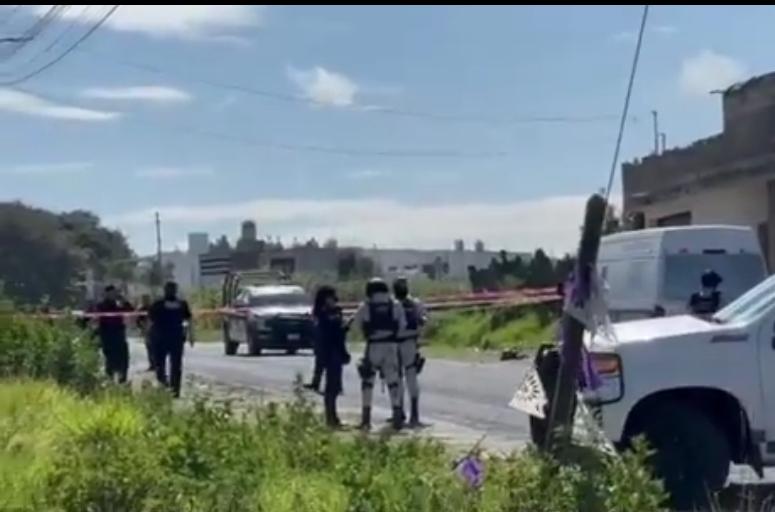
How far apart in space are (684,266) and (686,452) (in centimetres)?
1163

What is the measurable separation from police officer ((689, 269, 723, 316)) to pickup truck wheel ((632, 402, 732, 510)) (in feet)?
20.4

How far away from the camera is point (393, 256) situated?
114562 millimetres

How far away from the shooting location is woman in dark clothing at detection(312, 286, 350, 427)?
2042 cm

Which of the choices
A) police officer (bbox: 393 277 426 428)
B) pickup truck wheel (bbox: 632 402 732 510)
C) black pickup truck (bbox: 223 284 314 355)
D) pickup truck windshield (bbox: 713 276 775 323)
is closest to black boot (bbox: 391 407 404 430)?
police officer (bbox: 393 277 426 428)

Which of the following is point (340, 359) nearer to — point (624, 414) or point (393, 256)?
point (624, 414)

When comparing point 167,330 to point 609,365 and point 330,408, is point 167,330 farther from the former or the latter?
point 609,365

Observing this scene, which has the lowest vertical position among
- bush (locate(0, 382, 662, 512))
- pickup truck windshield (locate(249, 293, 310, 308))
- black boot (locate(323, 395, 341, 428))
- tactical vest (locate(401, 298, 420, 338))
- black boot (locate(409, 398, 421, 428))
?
black boot (locate(409, 398, 421, 428))

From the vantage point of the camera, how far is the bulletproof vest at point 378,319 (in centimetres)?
1920

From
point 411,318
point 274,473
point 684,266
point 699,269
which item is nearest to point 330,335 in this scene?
point 411,318

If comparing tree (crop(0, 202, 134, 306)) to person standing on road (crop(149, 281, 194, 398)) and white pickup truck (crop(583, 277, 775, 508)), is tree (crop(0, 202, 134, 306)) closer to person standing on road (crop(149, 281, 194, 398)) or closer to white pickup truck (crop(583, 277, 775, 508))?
person standing on road (crop(149, 281, 194, 398))

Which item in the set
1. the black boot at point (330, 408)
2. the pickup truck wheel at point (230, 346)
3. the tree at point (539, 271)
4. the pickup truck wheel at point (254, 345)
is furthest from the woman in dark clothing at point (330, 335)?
the tree at point (539, 271)

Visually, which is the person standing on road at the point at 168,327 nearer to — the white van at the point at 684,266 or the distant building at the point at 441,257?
the white van at the point at 684,266

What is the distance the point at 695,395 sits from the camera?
11930 mm

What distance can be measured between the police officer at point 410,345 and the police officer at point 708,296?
127 inches
